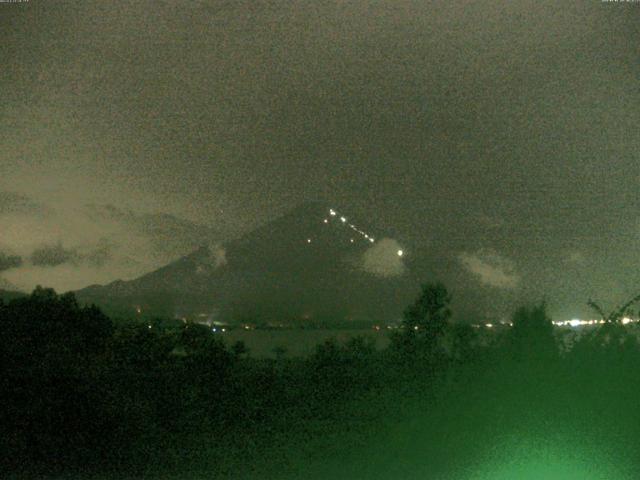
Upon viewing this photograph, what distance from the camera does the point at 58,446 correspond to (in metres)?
8.02

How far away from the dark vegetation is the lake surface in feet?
6.97

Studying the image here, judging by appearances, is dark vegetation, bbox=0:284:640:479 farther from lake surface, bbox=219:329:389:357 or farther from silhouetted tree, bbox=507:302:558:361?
lake surface, bbox=219:329:389:357

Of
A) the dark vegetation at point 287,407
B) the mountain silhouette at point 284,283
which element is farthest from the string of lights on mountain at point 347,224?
the dark vegetation at point 287,407

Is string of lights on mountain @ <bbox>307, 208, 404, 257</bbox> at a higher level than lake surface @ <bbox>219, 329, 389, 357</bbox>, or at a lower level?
higher

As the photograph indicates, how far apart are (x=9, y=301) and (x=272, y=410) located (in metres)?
4.02

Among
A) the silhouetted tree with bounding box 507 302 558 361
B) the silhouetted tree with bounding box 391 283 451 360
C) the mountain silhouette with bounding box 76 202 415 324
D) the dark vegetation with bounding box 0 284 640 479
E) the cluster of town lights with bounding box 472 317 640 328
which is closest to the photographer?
the dark vegetation with bounding box 0 284 640 479

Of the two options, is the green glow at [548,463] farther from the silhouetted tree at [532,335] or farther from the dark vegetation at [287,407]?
the silhouetted tree at [532,335]

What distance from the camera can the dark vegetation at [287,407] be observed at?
25.3 feet

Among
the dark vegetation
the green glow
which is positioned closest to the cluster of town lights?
the dark vegetation

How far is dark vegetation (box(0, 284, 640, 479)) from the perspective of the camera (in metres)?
7.72

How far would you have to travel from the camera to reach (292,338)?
55.6ft

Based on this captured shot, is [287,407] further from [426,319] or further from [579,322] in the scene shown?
[579,322]

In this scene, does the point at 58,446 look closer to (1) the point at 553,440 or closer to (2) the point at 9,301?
(2) the point at 9,301

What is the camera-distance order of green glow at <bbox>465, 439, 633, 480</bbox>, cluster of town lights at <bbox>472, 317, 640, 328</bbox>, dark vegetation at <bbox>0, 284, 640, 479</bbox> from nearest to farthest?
1. green glow at <bbox>465, 439, 633, 480</bbox>
2. dark vegetation at <bbox>0, 284, 640, 479</bbox>
3. cluster of town lights at <bbox>472, 317, 640, 328</bbox>
